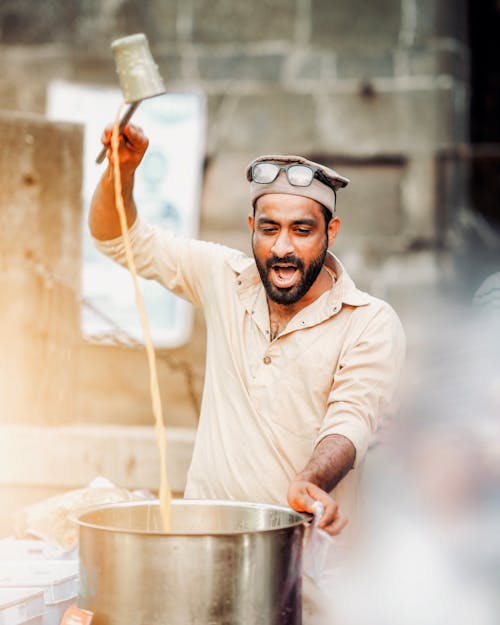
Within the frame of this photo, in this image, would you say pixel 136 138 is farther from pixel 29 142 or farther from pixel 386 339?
pixel 29 142

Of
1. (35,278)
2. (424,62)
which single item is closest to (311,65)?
(424,62)

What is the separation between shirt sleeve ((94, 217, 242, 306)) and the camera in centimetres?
413

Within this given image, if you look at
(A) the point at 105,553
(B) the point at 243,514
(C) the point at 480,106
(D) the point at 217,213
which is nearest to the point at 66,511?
(B) the point at 243,514

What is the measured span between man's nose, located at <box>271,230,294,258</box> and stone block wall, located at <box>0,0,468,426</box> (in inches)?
163

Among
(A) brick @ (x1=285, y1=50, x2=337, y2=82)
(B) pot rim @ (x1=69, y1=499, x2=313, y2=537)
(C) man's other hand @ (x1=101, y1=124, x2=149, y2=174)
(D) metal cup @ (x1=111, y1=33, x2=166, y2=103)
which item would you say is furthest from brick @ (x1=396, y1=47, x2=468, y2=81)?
(B) pot rim @ (x1=69, y1=499, x2=313, y2=537)

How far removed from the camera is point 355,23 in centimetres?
791

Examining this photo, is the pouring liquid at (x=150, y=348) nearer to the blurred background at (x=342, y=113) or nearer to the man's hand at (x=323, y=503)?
the man's hand at (x=323, y=503)

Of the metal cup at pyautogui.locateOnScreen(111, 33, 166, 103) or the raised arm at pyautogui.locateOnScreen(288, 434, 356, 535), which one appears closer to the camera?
the raised arm at pyautogui.locateOnScreen(288, 434, 356, 535)

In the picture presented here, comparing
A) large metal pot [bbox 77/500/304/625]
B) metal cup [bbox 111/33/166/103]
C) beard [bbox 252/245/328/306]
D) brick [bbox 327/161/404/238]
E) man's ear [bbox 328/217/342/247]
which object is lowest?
large metal pot [bbox 77/500/304/625]

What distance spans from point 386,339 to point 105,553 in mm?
1304

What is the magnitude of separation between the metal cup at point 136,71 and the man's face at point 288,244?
0.61m

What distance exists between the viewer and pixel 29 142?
19.9ft

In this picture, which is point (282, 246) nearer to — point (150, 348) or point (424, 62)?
point (150, 348)

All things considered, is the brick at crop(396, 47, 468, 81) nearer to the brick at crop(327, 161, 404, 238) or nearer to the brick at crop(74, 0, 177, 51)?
the brick at crop(327, 161, 404, 238)
